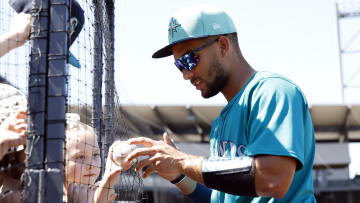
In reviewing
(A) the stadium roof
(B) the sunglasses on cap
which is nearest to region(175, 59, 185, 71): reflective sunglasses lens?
(B) the sunglasses on cap

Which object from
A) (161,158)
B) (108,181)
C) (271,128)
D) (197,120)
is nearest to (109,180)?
(108,181)

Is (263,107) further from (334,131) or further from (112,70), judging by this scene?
(334,131)

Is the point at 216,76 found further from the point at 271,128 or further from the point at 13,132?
the point at 13,132

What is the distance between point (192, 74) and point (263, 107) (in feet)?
1.40

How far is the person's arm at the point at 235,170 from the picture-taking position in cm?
178

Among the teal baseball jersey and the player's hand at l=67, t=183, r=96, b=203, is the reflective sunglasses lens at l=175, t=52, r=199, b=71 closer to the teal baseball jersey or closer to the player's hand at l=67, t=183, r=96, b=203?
the teal baseball jersey

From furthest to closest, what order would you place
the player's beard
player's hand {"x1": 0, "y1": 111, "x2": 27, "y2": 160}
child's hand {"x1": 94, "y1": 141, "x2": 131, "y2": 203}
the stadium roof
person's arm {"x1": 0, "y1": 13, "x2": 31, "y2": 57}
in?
1. the stadium roof
2. child's hand {"x1": 94, "y1": 141, "x2": 131, "y2": 203}
3. the player's beard
4. person's arm {"x1": 0, "y1": 13, "x2": 31, "y2": 57}
5. player's hand {"x1": 0, "y1": 111, "x2": 27, "y2": 160}

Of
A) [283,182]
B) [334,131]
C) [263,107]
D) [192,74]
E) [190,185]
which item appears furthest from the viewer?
[334,131]

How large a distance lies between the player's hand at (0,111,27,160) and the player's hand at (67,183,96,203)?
0.68 m

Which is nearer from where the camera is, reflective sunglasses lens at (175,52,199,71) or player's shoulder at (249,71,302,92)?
player's shoulder at (249,71,302,92)

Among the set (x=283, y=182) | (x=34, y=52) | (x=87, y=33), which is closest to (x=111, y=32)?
(x=87, y=33)

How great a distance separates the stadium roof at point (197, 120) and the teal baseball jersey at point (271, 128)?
1130 centimetres

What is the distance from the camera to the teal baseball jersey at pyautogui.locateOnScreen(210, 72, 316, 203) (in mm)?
1821

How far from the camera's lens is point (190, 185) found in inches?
102
